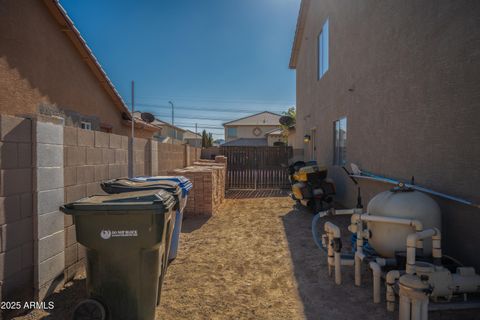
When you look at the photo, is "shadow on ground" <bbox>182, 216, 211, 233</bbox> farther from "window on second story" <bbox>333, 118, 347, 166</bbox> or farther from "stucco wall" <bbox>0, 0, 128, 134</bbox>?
"stucco wall" <bbox>0, 0, 128, 134</bbox>

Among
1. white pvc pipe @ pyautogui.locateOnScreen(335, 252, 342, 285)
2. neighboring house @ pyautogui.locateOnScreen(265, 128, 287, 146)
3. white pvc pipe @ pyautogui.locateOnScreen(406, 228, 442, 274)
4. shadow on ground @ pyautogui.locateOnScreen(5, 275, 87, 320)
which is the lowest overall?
shadow on ground @ pyautogui.locateOnScreen(5, 275, 87, 320)

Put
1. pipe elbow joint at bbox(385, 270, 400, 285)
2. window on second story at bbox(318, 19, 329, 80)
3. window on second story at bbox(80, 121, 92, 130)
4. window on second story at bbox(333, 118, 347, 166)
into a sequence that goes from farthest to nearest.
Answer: window on second story at bbox(80, 121, 92, 130)
window on second story at bbox(318, 19, 329, 80)
window on second story at bbox(333, 118, 347, 166)
pipe elbow joint at bbox(385, 270, 400, 285)

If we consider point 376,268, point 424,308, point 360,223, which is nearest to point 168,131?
point 360,223

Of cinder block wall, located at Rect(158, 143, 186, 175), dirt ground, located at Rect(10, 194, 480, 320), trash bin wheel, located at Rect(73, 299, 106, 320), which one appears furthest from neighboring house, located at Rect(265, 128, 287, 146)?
trash bin wheel, located at Rect(73, 299, 106, 320)

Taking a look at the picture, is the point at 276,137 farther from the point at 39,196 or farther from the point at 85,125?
the point at 39,196

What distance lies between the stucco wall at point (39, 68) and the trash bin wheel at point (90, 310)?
6.58 meters

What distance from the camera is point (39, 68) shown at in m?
8.04

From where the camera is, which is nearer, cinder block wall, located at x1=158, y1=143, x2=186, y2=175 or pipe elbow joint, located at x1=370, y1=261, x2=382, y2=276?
pipe elbow joint, located at x1=370, y1=261, x2=382, y2=276

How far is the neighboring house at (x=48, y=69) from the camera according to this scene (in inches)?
277

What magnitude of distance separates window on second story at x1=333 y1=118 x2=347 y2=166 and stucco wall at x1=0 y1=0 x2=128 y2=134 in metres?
8.46

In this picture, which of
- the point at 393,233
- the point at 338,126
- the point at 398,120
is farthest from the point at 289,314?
the point at 338,126

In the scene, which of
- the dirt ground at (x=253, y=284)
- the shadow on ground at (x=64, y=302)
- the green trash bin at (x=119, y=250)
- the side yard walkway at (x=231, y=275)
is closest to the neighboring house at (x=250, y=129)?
→ the side yard walkway at (x=231, y=275)

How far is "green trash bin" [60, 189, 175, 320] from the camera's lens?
2.50 metres

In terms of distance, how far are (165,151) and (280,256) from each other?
4.34m
